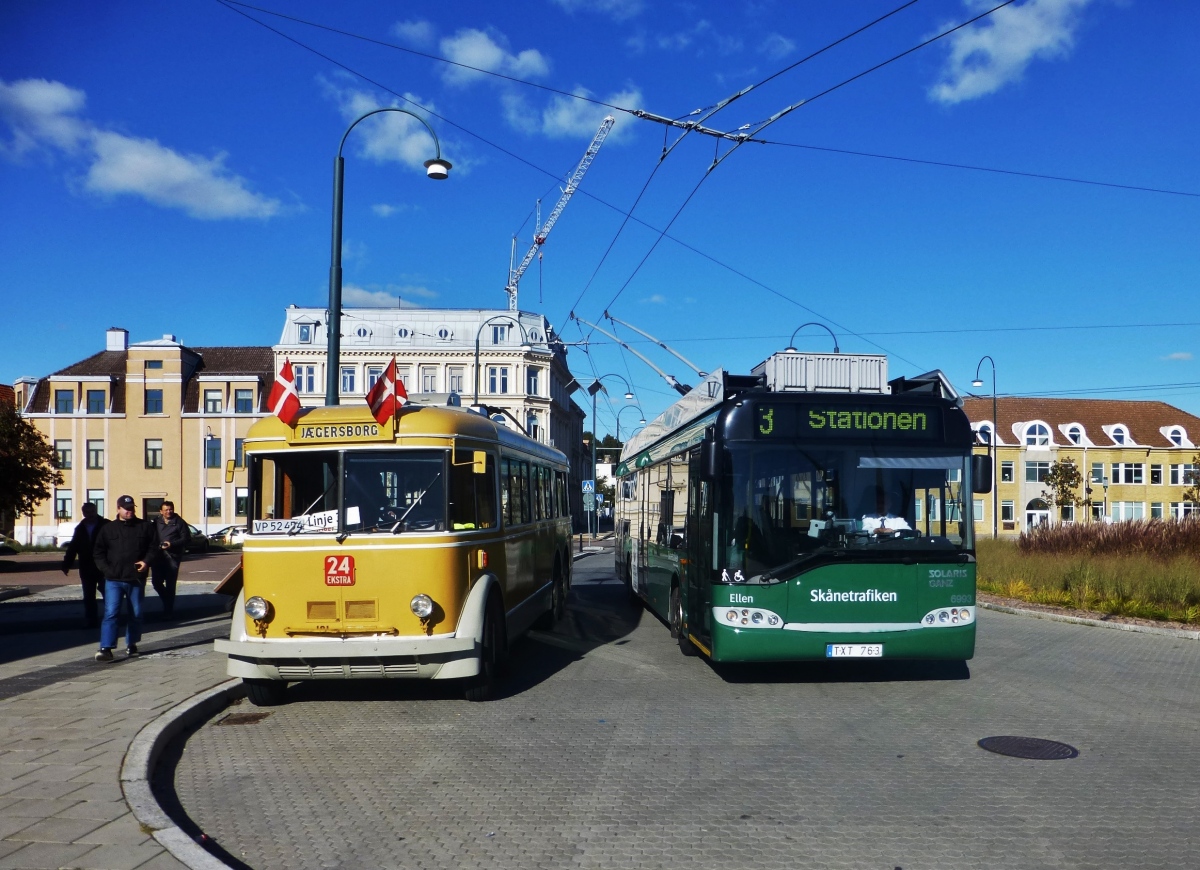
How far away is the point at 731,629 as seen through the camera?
31.8 feet

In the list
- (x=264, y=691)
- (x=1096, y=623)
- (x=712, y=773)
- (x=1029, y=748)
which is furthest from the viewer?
(x=1096, y=623)

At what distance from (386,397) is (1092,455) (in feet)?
251

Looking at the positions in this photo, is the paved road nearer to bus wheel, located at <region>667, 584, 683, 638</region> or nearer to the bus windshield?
bus wheel, located at <region>667, 584, 683, 638</region>

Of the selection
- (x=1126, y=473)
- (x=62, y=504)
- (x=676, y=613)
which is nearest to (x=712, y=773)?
(x=676, y=613)

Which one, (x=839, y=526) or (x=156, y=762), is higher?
(x=839, y=526)

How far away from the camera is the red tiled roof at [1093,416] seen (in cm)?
7575

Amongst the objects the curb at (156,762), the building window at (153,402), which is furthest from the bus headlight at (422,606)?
the building window at (153,402)

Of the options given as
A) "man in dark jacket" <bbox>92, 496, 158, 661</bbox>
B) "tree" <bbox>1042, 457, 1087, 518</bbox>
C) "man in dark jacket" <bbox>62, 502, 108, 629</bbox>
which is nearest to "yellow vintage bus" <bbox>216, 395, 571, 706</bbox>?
"man in dark jacket" <bbox>92, 496, 158, 661</bbox>

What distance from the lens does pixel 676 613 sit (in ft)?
40.8

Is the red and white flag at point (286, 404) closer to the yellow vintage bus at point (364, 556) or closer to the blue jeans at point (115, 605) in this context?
the yellow vintage bus at point (364, 556)

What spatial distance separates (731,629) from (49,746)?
5.75 metres

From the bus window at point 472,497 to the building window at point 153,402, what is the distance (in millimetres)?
61936

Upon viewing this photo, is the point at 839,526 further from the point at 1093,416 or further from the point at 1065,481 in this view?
the point at 1093,416

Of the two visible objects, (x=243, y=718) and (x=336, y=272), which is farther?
(x=336, y=272)
